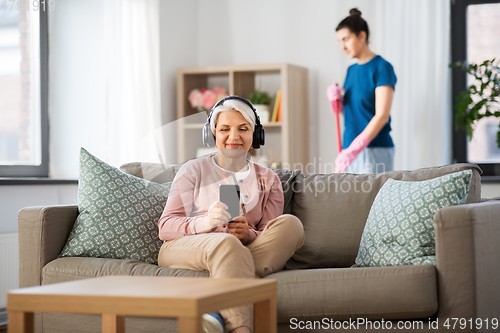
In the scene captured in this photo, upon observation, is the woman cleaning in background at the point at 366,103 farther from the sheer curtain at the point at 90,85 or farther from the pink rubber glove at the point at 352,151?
the sheer curtain at the point at 90,85

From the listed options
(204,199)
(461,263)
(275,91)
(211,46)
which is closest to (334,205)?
(204,199)

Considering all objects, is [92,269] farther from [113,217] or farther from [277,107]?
[277,107]

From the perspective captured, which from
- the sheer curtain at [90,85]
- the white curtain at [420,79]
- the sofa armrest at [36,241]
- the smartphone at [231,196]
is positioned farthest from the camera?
the white curtain at [420,79]

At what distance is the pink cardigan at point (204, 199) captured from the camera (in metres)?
1.98

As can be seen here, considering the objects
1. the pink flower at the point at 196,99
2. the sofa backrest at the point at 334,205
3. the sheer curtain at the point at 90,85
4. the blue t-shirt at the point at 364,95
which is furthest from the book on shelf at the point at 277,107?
the sofa backrest at the point at 334,205

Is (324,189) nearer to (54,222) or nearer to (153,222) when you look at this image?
(153,222)

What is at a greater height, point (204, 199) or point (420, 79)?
point (420, 79)

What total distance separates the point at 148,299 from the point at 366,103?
2504mm

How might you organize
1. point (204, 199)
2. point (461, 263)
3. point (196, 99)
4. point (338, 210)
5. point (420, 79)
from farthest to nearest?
point (196, 99)
point (420, 79)
point (338, 210)
point (204, 199)
point (461, 263)

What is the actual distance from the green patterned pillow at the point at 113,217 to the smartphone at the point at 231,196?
0.44 metres

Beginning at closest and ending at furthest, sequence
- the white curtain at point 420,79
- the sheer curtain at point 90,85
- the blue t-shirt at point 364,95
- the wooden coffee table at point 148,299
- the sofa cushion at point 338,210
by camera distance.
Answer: the wooden coffee table at point 148,299
the sofa cushion at point 338,210
the blue t-shirt at point 364,95
the sheer curtain at point 90,85
the white curtain at point 420,79

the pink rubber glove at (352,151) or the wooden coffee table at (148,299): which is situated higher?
the pink rubber glove at (352,151)

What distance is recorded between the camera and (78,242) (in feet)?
6.91

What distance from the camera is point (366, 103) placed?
3447 mm
